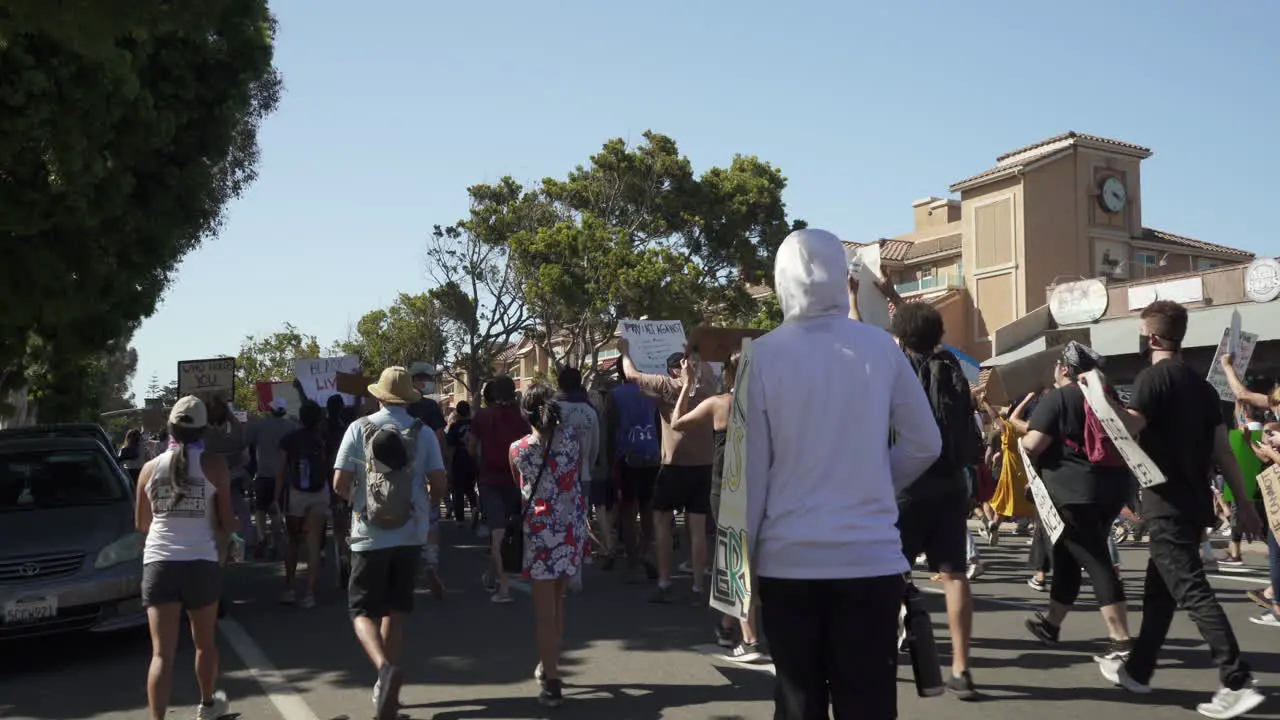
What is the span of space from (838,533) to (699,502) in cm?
600

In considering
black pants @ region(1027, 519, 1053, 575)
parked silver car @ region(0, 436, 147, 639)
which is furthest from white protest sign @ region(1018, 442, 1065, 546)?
parked silver car @ region(0, 436, 147, 639)

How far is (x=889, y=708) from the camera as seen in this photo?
3104 mm

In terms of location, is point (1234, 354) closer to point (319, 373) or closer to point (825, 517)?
point (825, 517)

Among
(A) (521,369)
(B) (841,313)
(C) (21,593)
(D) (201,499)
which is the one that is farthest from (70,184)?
(A) (521,369)

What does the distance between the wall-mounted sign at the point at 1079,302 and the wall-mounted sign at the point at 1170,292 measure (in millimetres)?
1221

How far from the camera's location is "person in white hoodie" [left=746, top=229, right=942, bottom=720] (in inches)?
123

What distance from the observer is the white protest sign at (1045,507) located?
6387 millimetres

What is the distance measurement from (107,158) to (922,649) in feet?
34.9

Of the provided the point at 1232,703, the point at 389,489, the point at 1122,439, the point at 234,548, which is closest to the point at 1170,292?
the point at 1122,439

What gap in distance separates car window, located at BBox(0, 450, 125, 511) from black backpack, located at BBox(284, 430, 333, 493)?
1565mm

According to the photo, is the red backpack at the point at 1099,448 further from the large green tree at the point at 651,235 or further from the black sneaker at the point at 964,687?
the large green tree at the point at 651,235

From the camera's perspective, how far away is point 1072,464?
6.41 metres

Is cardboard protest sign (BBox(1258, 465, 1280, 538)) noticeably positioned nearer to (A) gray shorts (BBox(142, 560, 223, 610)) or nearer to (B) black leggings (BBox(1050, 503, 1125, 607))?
(B) black leggings (BBox(1050, 503, 1125, 607))

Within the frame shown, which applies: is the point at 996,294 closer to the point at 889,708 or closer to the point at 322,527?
the point at 322,527
